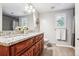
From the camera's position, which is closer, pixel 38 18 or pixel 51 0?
pixel 51 0

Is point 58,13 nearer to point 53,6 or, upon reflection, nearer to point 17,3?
point 53,6

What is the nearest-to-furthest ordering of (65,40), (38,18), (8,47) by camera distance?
(8,47), (38,18), (65,40)

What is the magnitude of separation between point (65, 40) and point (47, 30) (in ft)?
1.52

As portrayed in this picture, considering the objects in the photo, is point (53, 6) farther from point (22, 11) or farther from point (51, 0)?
point (22, 11)

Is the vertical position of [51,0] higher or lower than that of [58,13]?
higher

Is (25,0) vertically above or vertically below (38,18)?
above

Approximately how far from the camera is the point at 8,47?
2.40 feet

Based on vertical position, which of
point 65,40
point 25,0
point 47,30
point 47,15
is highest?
point 25,0

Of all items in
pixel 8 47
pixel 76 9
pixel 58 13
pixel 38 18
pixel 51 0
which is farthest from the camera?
pixel 38 18

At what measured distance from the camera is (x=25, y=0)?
1.44 meters

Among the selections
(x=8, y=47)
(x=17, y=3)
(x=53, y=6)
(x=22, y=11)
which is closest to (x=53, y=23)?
(x=53, y=6)

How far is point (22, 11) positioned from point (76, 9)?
83cm

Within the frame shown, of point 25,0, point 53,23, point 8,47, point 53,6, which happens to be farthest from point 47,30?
point 8,47

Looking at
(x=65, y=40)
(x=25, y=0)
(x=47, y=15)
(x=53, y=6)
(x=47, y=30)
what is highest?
(x=25, y=0)
